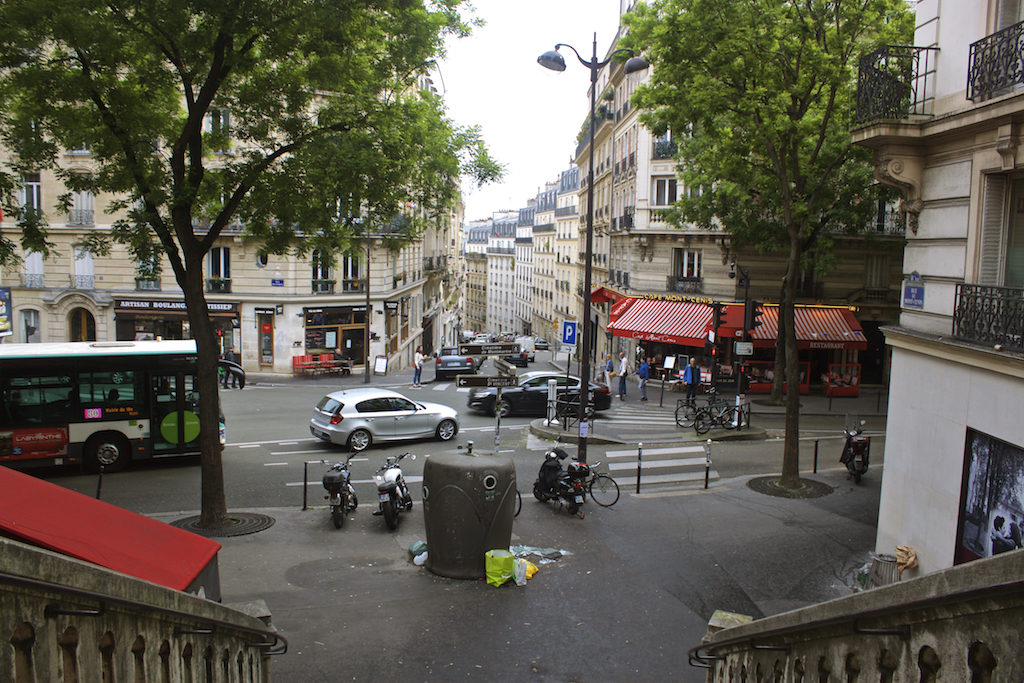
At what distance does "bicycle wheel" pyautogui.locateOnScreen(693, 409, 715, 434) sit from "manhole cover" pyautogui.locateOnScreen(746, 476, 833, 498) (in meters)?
5.57

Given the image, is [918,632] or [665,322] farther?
[665,322]

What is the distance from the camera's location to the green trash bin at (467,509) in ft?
34.2

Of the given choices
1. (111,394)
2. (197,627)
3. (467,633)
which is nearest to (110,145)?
(111,394)

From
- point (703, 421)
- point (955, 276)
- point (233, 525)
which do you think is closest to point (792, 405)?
point (955, 276)

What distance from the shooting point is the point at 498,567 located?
33.9 feet

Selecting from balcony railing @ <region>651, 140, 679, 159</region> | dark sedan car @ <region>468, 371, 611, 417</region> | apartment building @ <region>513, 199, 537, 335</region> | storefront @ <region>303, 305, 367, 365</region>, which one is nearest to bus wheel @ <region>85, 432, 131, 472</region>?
dark sedan car @ <region>468, 371, 611, 417</region>

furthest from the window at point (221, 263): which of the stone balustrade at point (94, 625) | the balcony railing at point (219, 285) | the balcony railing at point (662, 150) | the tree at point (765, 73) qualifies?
the stone balustrade at point (94, 625)

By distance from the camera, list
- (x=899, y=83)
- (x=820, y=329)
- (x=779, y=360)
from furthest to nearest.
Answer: (x=820, y=329)
(x=779, y=360)
(x=899, y=83)

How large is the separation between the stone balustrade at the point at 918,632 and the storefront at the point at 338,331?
3451cm

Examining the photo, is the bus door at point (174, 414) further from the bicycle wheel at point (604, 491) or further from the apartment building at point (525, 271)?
the apartment building at point (525, 271)

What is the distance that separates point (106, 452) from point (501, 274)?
105 m

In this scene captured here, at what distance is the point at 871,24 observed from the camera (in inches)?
577

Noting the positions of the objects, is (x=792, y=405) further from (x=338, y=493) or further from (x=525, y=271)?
(x=525, y=271)

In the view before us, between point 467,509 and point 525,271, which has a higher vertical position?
point 525,271
